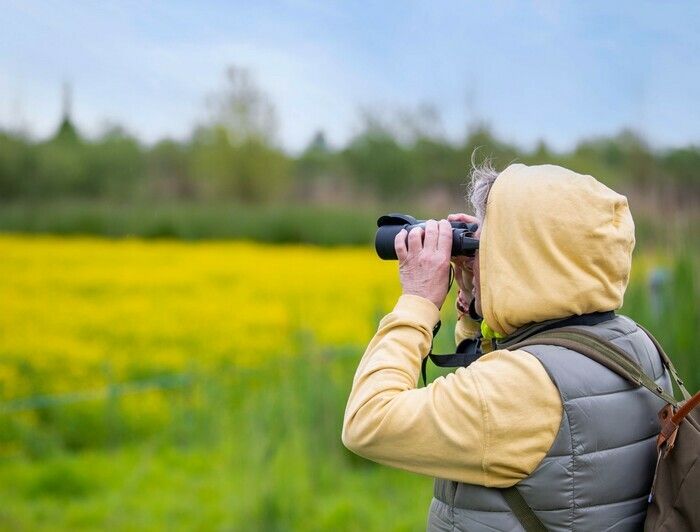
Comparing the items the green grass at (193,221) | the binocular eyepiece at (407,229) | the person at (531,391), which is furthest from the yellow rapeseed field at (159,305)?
the person at (531,391)

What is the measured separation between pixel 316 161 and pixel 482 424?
19.1 m

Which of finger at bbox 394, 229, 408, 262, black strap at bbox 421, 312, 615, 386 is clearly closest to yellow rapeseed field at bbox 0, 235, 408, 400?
black strap at bbox 421, 312, 615, 386

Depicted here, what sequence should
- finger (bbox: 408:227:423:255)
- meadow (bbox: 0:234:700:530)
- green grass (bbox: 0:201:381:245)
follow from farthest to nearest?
green grass (bbox: 0:201:381:245) < meadow (bbox: 0:234:700:530) < finger (bbox: 408:227:423:255)

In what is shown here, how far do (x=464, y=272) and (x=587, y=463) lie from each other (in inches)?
19.9

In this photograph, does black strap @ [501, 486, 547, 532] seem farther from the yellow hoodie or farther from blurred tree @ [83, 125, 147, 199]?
blurred tree @ [83, 125, 147, 199]

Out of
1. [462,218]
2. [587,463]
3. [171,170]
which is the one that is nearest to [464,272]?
[462,218]

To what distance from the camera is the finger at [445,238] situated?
1624 mm

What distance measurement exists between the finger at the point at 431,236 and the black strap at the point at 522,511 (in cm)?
43

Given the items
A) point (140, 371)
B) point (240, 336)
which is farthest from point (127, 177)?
point (140, 371)

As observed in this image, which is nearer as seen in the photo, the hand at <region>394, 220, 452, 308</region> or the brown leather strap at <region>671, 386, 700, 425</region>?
the brown leather strap at <region>671, 386, 700, 425</region>

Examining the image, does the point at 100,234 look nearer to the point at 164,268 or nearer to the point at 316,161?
the point at 164,268

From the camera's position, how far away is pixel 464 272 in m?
1.82

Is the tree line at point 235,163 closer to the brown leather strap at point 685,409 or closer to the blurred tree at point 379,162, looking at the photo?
the blurred tree at point 379,162

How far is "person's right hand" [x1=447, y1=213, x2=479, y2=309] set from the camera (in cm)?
177
